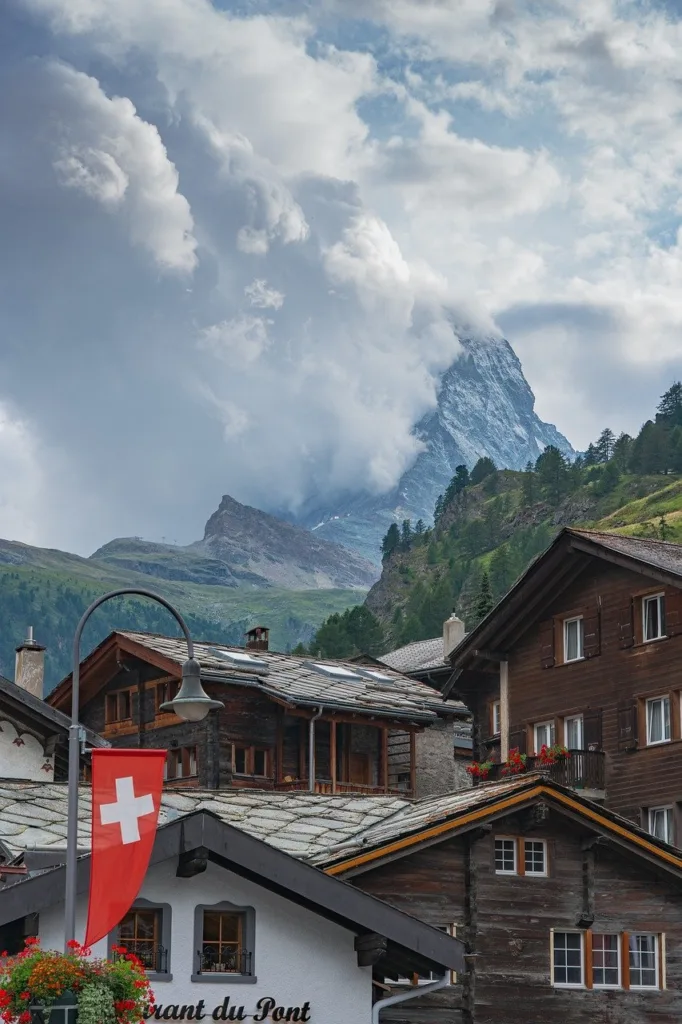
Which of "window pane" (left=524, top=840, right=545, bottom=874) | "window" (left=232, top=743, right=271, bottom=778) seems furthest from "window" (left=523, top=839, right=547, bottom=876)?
"window" (left=232, top=743, right=271, bottom=778)

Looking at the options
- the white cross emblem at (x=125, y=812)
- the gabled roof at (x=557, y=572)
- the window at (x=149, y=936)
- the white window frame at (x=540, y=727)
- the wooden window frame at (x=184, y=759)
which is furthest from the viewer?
the wooden window frame at (x=184, y=759)

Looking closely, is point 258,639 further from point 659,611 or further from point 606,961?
point 606,961

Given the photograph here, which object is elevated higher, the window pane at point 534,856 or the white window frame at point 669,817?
the white window frame at point 669,817

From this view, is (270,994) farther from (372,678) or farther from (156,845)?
(372,678)

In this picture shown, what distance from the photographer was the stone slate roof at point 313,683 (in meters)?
56.6

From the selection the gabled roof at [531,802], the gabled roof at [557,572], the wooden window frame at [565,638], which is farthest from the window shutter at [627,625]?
the gabled roof at [531,802]

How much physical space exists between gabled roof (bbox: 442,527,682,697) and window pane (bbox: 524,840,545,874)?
14796mm

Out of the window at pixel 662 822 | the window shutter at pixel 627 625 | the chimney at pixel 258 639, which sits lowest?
the window at pixel 662 822

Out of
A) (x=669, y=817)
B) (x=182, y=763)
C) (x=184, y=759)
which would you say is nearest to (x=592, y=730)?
(x=669, y=817)

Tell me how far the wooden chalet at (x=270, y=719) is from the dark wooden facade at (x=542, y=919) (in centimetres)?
1977

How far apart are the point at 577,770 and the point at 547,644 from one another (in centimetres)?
514

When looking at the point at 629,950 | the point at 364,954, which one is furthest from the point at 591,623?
the point at 364,954

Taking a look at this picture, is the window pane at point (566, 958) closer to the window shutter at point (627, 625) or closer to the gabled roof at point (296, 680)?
the window shutter at point (627, 625)

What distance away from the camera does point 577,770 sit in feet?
164
